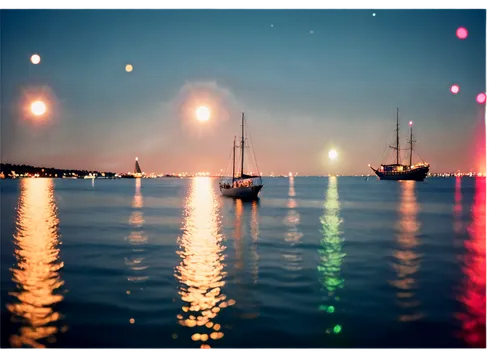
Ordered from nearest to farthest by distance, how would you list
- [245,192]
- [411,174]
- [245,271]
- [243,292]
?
1. [243,292]
2. [245,271]
3. [245,192]
4. [411,174]

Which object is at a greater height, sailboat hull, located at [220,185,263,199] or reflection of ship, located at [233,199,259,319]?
sailboat hull, located at [220,185,263,199]

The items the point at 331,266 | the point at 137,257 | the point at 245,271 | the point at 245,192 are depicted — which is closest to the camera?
the point at 245,271

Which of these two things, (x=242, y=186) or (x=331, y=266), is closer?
(x=331, y=266)

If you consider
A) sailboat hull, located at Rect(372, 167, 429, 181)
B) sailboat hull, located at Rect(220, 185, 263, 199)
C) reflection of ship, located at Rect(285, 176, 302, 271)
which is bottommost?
reflection of ship, located at Rect(285, 176, 302, 271)

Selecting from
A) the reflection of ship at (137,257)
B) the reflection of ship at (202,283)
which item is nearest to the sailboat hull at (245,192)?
the reflection of ship at (137,257)

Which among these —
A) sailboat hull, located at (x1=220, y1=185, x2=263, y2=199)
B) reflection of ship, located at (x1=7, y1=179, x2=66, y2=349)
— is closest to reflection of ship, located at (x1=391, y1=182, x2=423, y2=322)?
reflection of ship, located at (x1=7, y1=179, x2=66, y2=349)

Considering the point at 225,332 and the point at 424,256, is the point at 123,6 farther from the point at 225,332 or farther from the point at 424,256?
the point at 424,256

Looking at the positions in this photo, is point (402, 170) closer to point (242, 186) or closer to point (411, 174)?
point (411, 174)

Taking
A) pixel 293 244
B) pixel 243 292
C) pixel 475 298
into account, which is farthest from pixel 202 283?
pixel 293 244

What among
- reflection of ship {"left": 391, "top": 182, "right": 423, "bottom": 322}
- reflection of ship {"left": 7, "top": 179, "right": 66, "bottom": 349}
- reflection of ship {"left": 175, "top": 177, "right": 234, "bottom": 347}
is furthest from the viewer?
reflection of ship {"left": 391, "top": 182, "right": 423, "bottom": 322}

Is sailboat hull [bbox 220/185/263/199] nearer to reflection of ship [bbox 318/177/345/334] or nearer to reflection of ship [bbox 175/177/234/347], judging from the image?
reflection of ship [bbox 318/177/345/334]

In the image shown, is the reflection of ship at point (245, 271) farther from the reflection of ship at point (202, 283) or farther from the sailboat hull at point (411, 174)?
the sailboat hull at point (411, 174)

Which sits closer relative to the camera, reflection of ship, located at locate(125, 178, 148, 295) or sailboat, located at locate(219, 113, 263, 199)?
reflection of ship, located at locate(125, 178, 148, 295)

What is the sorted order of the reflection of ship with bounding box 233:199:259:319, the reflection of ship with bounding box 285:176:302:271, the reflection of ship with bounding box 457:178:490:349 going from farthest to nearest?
the reflection of ship with bounding box 285:176:302:271, the reflection of ship with bounding box 233:199:259:319, the reflection of ship with bounding box 457:178:490:349
